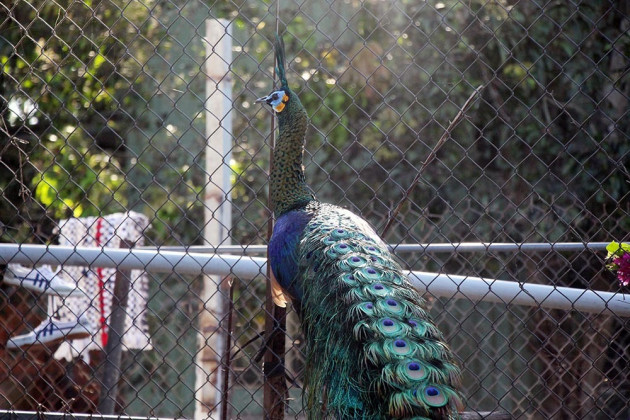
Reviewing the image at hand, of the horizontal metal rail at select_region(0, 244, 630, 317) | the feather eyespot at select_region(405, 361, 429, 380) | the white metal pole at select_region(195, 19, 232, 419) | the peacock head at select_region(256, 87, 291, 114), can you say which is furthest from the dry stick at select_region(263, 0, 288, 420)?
the white metal pole at select_region(195, 19, 232, 419)

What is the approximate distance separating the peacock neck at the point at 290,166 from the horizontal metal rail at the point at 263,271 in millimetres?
396

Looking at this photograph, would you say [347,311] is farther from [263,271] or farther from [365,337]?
[263,271]

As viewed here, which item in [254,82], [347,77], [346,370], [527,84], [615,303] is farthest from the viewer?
[254,82]

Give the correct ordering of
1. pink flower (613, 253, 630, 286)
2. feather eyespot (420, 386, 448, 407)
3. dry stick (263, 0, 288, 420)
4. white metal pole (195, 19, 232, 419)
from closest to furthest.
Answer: feather eyespot (420, 386, 448, 407)
pink flower (613, 253, 630, 286)
dry stick (263, 0, 288, 420)
white metal pole (195, 19, 232, 419)

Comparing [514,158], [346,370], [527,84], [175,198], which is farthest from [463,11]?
[346,370]

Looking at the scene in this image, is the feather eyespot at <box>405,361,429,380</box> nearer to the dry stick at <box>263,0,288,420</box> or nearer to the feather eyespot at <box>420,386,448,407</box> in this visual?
the feather eyespot at <box>420,386,448,407</box>

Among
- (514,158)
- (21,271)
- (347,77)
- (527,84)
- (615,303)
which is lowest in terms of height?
(615,303)

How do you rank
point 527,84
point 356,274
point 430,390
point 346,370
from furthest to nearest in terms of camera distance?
point 527,84 < point 356,274 < point 346,370 < point 430,390

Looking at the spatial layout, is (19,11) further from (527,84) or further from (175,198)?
(527,84)

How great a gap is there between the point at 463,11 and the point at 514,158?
123 centimetres

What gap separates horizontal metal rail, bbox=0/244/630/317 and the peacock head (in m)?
0.71

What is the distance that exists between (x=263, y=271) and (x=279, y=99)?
77 centimetres

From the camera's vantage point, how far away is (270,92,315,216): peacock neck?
314 centimetres

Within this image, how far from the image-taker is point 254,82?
6.75 metres
